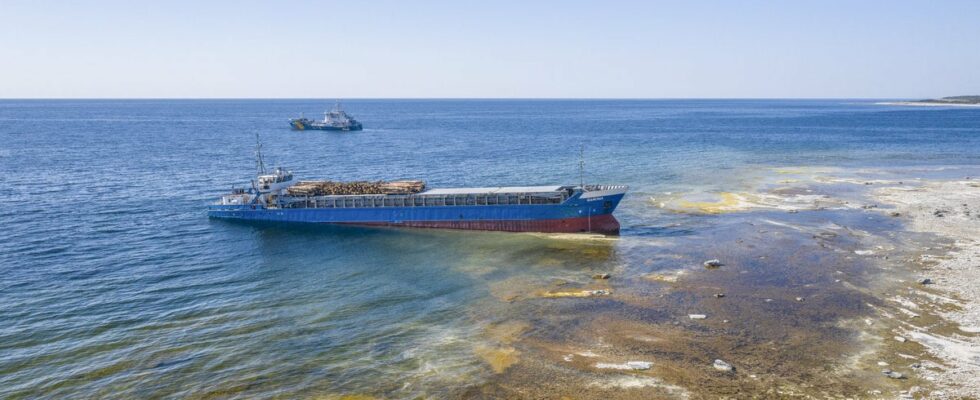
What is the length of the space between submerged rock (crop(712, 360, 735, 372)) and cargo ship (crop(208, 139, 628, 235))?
28.3 metres

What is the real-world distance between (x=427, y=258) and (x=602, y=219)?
17.4 metres

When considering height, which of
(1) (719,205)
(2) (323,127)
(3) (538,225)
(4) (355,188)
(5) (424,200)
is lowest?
(1) (719,205)

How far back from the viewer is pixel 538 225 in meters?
58.5

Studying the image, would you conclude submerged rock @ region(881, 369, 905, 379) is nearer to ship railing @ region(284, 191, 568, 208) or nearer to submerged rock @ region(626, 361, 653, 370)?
submerged rock @ region(626, 361, 653, 370)

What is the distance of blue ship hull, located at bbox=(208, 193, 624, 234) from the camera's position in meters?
57.2

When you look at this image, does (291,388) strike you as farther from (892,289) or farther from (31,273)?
(892,289)

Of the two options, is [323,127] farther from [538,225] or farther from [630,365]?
[630,365]

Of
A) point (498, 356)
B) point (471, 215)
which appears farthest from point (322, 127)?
point (498, 356)

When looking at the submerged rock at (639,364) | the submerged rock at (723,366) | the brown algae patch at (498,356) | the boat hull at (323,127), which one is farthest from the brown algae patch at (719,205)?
the boat hull at (323,127)

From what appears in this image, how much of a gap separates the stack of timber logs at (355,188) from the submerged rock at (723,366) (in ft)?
129

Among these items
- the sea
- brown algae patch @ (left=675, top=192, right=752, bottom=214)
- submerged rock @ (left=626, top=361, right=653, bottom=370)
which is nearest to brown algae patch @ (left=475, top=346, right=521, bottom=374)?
the sea

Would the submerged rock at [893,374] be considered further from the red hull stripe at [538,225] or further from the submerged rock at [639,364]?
the red hull stripe at [538,225]

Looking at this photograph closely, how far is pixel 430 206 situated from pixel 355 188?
402 inches

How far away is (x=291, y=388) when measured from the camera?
91.6 ft
